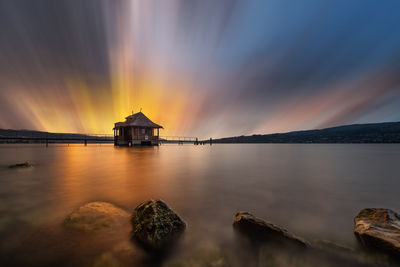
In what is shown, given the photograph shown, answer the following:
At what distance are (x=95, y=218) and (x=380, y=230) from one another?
5395mm

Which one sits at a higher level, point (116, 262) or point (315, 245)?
point (116, 262)

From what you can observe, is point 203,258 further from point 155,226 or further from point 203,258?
point 155,226

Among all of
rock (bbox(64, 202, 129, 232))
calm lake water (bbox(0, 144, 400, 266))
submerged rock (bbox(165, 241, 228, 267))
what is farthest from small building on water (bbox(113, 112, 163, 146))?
submerged rock (bbox(165, 241, 228, 267))

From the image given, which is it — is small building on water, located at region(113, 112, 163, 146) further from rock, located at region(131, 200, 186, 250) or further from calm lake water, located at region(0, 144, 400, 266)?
rock, located at region(131, 200, 186, 250)

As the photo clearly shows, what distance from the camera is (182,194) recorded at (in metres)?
5.61

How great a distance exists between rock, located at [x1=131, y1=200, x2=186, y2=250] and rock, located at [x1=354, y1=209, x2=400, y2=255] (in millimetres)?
3250

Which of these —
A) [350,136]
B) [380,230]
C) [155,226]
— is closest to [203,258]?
[155,226]

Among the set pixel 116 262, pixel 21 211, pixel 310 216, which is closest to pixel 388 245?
pixel 310 216

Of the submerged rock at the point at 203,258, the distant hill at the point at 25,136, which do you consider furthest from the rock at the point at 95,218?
the distant hill at the point at 25,136

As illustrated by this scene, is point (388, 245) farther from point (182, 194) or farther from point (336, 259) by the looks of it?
point (182, 194)

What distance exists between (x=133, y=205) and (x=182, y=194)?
5.63 feet

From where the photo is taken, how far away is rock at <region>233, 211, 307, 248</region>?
2674 millimetres

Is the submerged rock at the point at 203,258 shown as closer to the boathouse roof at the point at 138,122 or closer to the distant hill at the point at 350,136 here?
the boathouse roof at the point at 138,122

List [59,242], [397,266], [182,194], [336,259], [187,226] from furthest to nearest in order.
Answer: [182,194], [187,226], [59,242], [336,259], [397,266]
